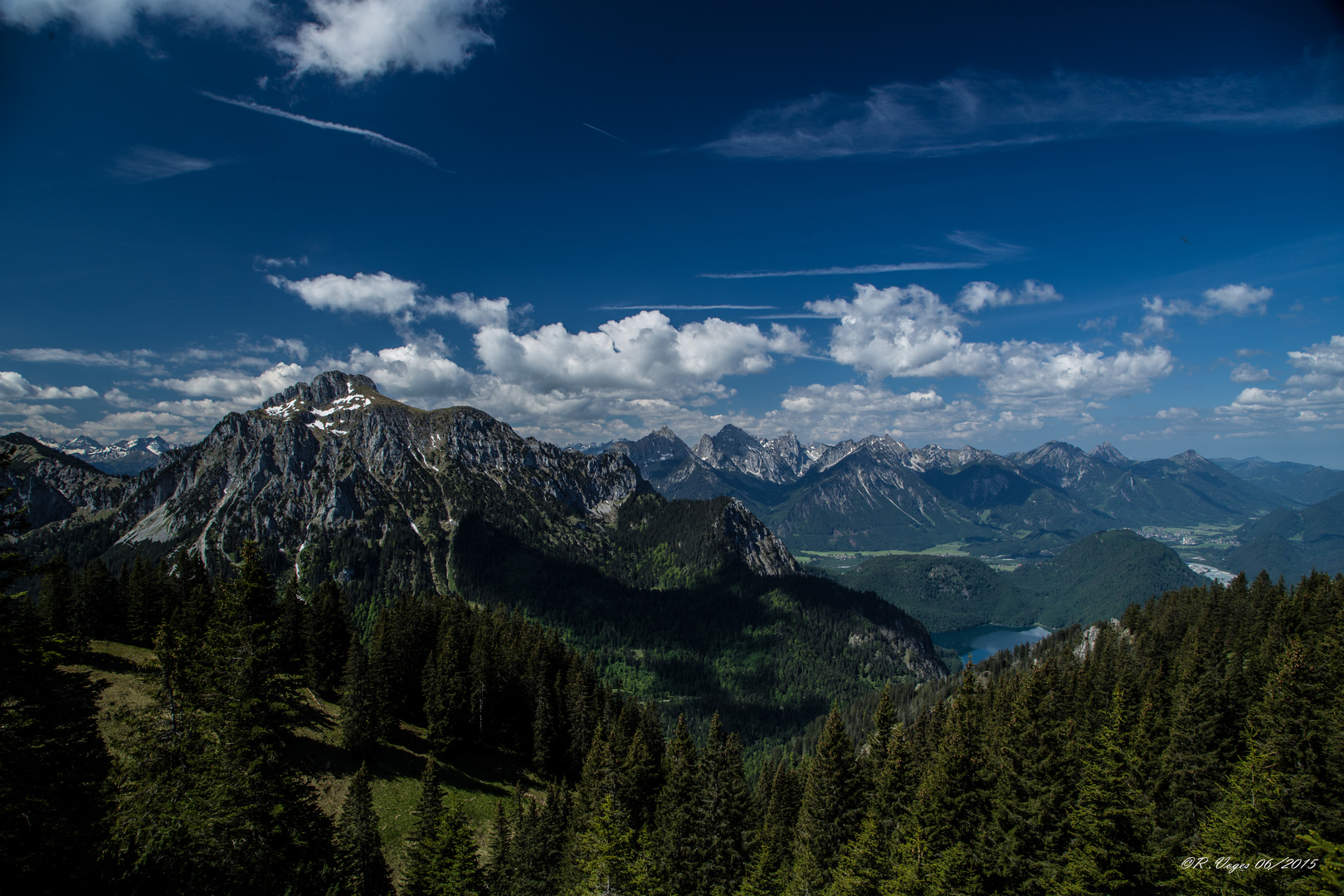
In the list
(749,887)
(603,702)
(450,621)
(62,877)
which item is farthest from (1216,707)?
(450,621)

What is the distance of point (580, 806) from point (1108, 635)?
10522 centimetres

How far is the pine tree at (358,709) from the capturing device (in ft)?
169

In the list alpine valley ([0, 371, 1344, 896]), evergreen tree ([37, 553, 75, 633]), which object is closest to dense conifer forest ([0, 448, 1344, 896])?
alpine valley ([0, 371, 1344, 896])

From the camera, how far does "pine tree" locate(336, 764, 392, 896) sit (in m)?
37.2

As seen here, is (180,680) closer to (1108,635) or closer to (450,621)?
(450,621)

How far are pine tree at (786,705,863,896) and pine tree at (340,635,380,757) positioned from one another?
40.1 m

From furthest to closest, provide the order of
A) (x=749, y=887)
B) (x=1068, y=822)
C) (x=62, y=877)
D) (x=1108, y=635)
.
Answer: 1. (x=1108, y=635)
2. (x=749, y=887)
3. (x=1068, y=822)
4. (x=62, y=877)

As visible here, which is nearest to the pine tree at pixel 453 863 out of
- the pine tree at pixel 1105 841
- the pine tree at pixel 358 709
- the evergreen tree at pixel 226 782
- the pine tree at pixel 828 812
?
the evergreen tree at pixel 226 782

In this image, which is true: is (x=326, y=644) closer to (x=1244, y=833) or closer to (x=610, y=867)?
(x=610, y=867)

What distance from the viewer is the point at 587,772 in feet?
168

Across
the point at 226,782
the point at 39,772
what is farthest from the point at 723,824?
the point at 39,772

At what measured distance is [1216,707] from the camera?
148ft

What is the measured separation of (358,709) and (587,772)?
22.2 metres

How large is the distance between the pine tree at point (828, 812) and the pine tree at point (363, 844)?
28.5 metres
